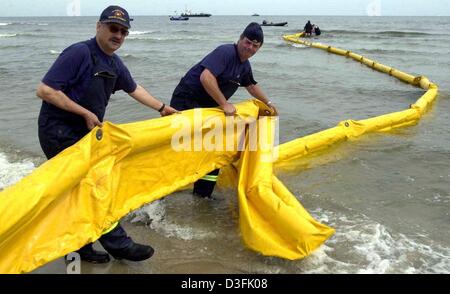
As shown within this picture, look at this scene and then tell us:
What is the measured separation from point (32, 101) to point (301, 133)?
6.72 meters

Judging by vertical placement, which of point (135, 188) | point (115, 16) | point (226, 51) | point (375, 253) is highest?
point (115, 16)

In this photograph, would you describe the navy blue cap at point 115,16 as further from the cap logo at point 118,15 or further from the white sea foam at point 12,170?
the white sea foam at point 12,170

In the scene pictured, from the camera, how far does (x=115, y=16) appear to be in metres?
2.76

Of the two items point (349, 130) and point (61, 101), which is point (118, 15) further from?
point (349, 130)

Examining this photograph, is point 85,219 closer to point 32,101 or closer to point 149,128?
point 149,128

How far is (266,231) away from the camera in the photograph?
3.23 metres

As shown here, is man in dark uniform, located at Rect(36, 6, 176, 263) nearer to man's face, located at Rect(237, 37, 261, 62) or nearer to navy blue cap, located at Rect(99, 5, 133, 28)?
navy blue cap, located at Rect(99, 5, 133, 28)

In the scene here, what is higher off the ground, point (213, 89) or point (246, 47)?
point (246, 47)

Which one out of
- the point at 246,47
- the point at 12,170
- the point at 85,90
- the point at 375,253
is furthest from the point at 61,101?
the point at 12,170

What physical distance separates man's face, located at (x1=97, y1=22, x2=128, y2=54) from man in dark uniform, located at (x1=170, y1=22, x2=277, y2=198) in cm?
110

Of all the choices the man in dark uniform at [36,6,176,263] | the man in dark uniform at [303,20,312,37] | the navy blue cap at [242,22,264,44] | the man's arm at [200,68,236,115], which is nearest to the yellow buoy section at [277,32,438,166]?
the man's arm at [200,68,236,115]

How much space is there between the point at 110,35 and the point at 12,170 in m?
3.42

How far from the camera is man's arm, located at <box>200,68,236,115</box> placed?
3809mm
